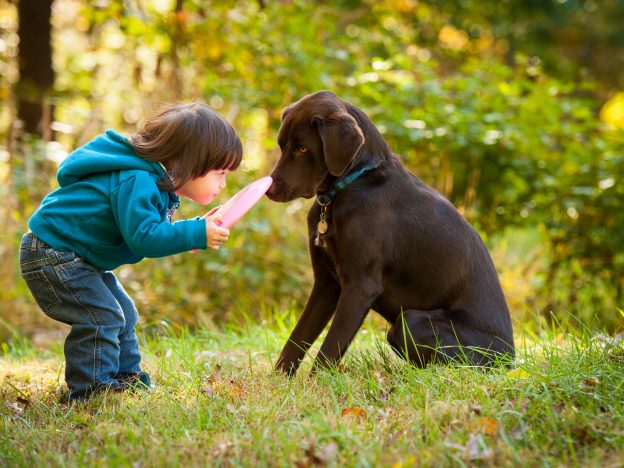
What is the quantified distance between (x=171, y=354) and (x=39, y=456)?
5.47 feet

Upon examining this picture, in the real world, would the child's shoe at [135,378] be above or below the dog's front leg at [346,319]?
below

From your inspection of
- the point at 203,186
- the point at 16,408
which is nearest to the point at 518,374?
the point at 203,186

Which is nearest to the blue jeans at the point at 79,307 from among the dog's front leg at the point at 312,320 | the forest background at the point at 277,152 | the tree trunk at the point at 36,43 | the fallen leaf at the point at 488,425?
the dog's front leg at the point at 312,320

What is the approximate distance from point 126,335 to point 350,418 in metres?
1.52

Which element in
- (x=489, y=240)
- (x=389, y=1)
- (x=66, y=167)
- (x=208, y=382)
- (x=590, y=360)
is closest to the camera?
(x=590, y=360)

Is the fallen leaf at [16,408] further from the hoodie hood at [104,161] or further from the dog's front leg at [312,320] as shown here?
the dog's front leg at [312,320]

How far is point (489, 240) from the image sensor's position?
7.55 meters

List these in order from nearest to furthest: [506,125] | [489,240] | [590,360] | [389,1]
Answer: [590,360] → [506,125] → [489,240] → [389,1]

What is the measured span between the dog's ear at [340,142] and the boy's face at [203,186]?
55cm

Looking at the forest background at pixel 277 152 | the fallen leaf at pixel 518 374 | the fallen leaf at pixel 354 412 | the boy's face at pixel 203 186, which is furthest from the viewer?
the forest background at pixel 277 152

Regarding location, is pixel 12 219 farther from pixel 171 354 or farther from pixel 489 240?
pixel 489 240

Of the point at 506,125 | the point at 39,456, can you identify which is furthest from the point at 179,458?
the point at 506,125

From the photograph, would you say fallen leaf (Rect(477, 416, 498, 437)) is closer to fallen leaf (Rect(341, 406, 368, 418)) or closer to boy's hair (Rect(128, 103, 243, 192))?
fallen leaf (Rect(341, 406, 368, 418))

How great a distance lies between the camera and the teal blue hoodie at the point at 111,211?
10.5 ft
